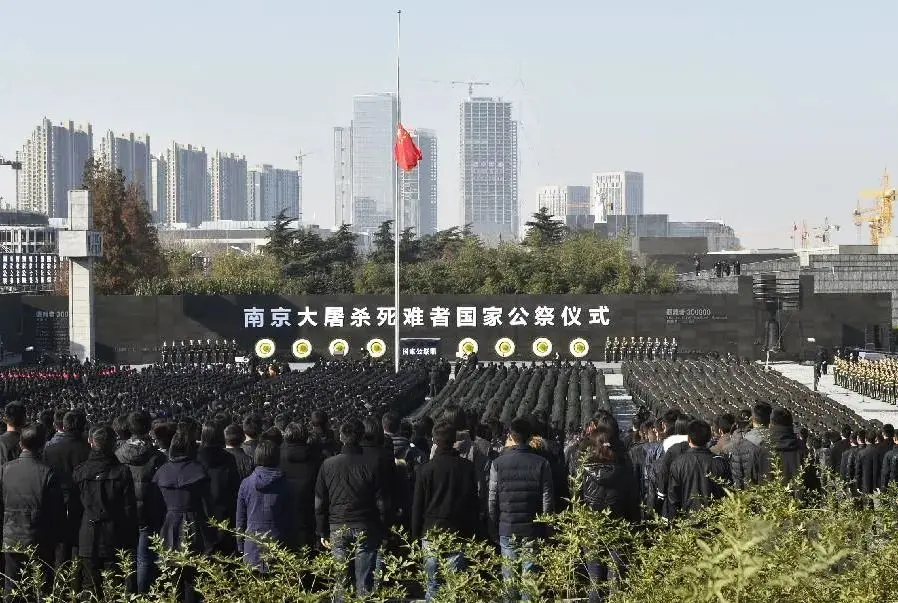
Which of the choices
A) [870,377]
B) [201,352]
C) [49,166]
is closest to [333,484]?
[870,377]

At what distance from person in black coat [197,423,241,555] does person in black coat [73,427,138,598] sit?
1.71 feet

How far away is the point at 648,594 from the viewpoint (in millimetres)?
4484

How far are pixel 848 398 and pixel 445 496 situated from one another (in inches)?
988

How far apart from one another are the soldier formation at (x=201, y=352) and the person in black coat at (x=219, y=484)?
31.3m

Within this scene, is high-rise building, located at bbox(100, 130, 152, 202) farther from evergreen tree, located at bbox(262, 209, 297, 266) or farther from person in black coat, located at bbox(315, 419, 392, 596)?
person in black coat, located at bbox(315, 419, 392, 596)

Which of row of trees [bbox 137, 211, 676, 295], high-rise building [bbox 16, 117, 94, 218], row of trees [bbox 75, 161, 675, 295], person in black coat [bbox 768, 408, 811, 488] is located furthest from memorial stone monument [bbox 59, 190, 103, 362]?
high-rise building [bbox 16, 117, 94, 218]

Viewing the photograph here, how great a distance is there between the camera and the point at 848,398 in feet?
103

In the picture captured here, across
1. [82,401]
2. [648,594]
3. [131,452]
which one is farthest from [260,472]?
[82,401]

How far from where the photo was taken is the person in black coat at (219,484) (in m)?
8.45

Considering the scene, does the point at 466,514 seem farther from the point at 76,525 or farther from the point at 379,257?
the point at 379,257

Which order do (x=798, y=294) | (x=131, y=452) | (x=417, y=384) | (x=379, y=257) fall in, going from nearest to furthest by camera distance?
1. (x=131, y=452)
2. (x=417, y=384)
3. (x=798, y=294)
4. (x=379, y=257)

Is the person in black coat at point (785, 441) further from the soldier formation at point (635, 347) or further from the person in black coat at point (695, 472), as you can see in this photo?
the soldier formation at point (635, 347)

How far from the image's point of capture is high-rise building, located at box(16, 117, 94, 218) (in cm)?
17088

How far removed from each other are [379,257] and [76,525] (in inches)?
2703
